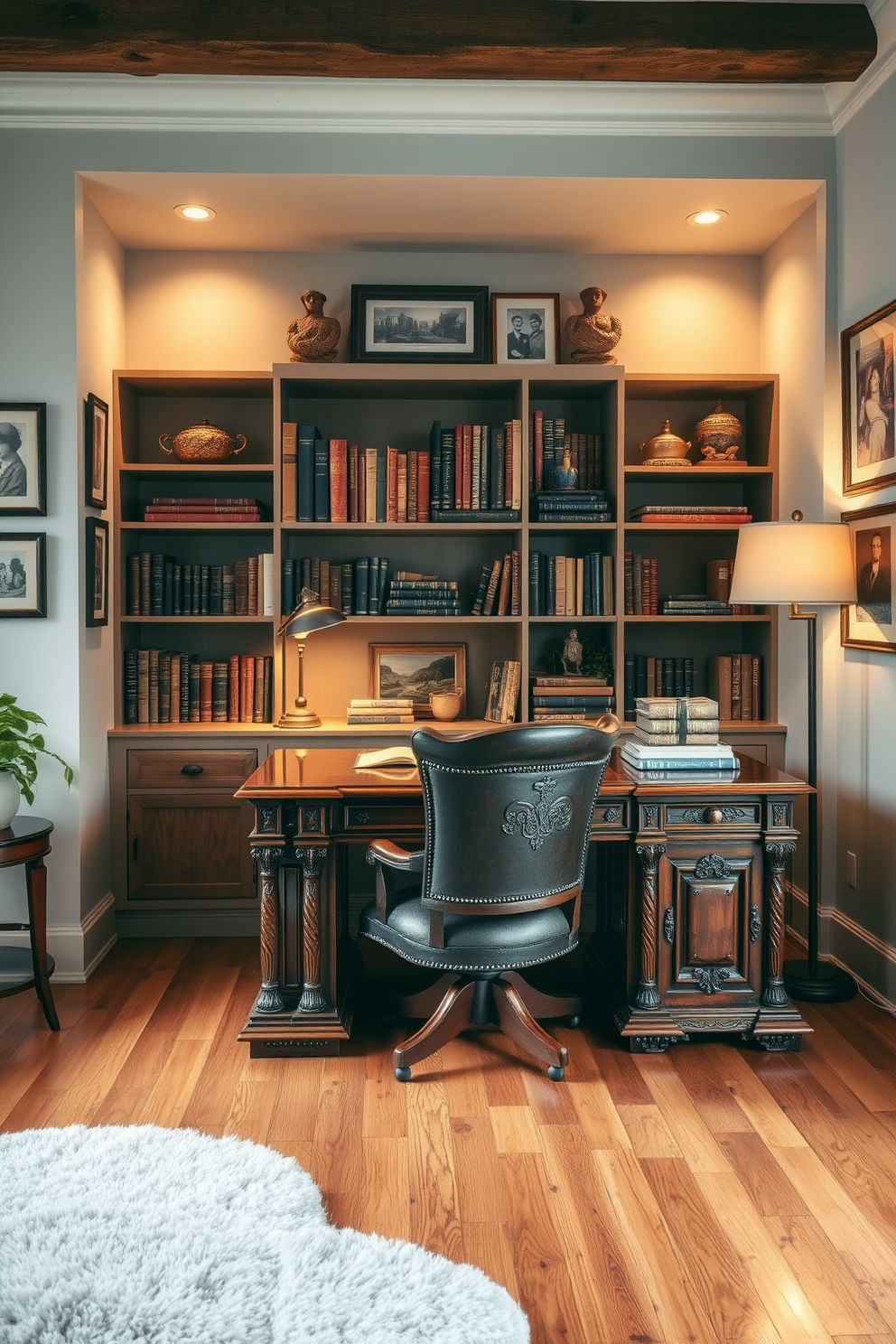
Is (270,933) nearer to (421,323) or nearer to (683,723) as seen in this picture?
(683,723)

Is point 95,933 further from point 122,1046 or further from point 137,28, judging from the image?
point 137,28

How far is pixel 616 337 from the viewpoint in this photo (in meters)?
3.87

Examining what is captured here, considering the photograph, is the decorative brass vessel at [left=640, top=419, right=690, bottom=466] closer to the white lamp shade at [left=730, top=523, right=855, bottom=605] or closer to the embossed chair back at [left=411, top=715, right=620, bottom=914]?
the white lamp shade at [left=730, top=523, right=855, bottom=605]

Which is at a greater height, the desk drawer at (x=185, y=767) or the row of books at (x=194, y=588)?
the row of books at (x=194, y=588)

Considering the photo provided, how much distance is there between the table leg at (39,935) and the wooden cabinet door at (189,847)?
76 centimetres

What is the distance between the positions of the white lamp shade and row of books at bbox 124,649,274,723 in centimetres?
198

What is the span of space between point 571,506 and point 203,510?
1.47m

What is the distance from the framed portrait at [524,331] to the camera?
399 cm

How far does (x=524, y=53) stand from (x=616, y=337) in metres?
1.09

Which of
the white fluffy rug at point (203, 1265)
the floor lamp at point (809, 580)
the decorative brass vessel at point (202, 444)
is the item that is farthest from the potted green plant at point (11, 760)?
the floor lamp at point (809, 580)

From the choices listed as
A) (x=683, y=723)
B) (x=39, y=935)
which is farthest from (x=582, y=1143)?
(x=39, y=935)

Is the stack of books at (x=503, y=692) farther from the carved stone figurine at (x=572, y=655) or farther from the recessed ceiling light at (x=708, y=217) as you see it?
the recessed ceiling light at (x=708, y=217)

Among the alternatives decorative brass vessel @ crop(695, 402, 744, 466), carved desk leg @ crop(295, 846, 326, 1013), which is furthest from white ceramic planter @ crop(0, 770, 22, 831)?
decorative brass vessel @ crop(695, 402, 744, 466)

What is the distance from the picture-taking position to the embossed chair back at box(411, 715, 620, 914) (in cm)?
237
